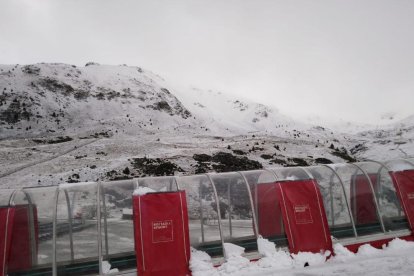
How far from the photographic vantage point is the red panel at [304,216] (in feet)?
33.9

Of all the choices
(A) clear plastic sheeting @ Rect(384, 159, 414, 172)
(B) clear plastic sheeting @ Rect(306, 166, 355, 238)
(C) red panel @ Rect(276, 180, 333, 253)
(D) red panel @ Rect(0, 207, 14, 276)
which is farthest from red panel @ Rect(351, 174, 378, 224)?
(D) red panel @ Rect(0, 207, 14, 276)

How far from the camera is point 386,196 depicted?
1206 centimetres

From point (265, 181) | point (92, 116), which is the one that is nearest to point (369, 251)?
point (265, 181)

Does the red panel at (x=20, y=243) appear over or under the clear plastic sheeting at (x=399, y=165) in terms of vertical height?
under

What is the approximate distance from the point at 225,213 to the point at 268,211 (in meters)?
1.52

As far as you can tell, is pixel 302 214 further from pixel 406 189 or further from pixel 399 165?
pixel 399 165

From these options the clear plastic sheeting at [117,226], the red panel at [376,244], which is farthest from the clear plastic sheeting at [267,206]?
the clear plastic sheeting at [117,226]

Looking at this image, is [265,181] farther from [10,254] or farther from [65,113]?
Answer: [65,113]

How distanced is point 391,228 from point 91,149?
32579 mm

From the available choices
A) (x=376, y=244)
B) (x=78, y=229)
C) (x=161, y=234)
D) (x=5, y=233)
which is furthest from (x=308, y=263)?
(x=5, y=233)

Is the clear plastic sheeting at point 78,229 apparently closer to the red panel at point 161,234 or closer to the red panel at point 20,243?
the red panel at point 20,243

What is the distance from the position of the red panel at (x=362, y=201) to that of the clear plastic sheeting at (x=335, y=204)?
1.27 feet

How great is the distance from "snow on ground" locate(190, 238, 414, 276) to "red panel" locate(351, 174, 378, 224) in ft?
4.10

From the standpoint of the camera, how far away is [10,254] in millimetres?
8711
